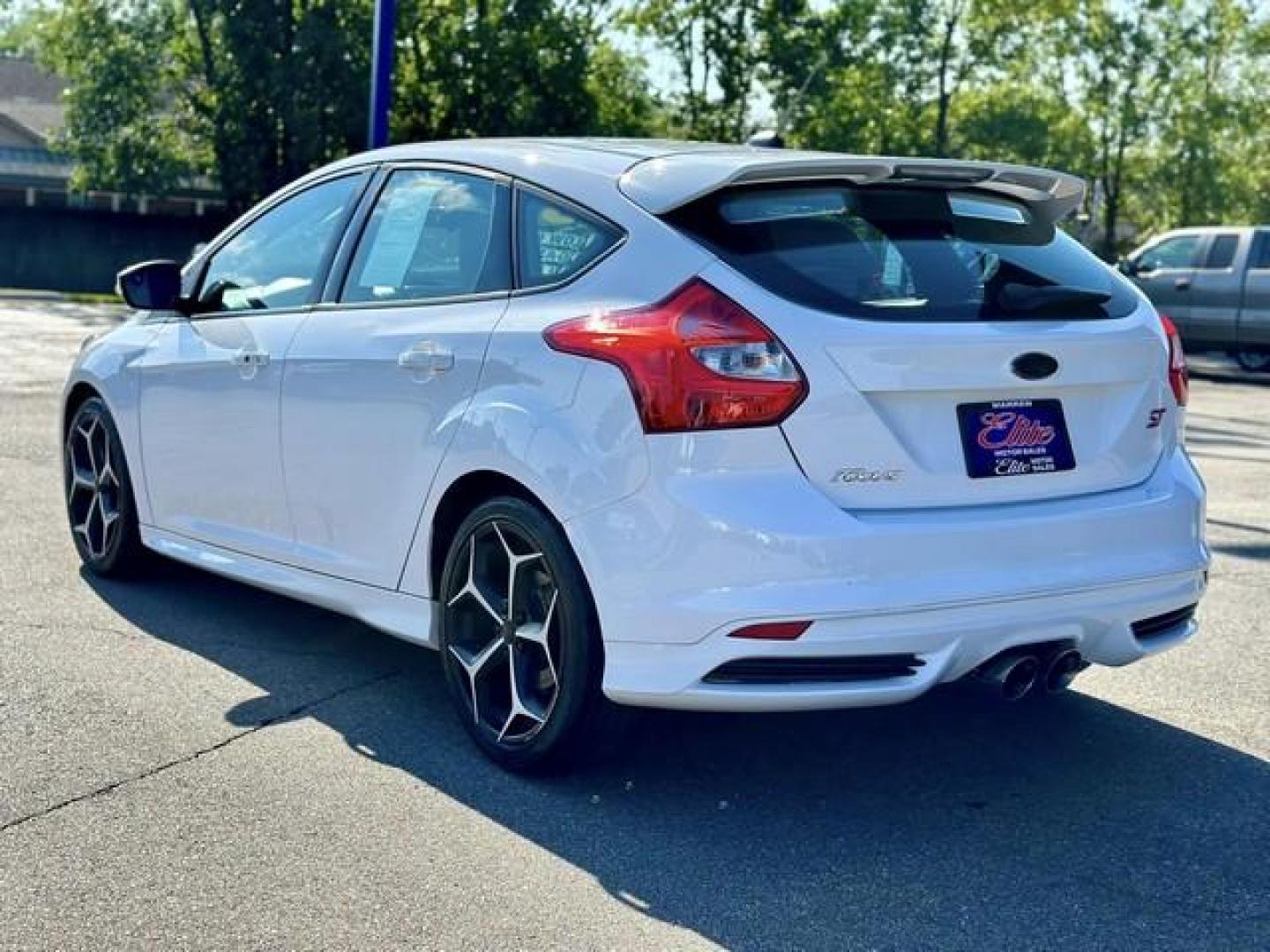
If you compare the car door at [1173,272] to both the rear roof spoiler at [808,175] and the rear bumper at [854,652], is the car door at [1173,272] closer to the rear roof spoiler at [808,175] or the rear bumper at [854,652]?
the rear roof spoiler at [808,175]

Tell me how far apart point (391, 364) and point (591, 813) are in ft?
4.66

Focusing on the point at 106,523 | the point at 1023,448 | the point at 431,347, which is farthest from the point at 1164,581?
the point at 106,523

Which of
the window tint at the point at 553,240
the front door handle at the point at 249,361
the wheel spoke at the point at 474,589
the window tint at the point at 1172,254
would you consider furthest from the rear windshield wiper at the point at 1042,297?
the window tint at the point at 1172,254

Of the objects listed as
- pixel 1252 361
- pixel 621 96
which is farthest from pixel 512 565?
pixel 621 96

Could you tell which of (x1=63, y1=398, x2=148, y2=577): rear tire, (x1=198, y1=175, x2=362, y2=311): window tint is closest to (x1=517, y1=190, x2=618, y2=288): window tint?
(x1=198, y1=175, x2=362, y2=311): window tint

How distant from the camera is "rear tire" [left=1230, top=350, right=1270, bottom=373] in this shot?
22.3 m

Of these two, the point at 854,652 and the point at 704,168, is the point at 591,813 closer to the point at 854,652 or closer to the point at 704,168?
the point at 854,652

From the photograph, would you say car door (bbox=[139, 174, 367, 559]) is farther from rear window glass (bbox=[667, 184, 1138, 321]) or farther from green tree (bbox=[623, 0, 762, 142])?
green tree (bbox=[623, 0, 762, 142])

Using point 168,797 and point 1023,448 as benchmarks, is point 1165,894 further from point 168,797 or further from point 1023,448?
point 168,797

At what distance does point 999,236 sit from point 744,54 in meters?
43.7

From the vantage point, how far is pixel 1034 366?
4.21 m

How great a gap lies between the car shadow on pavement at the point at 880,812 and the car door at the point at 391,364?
0.52 meters

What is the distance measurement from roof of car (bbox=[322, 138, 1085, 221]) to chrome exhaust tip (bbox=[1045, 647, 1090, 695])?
4.16 ft

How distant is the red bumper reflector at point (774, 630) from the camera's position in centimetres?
388
